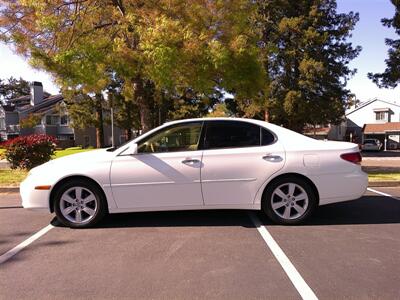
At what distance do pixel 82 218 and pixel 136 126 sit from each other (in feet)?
134

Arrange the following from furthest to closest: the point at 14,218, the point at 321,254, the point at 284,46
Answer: the point at 284,46 → the point at 14,218 → the point at 321,254

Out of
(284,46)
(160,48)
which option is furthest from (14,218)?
(284,46)

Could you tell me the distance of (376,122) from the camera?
68188 mm

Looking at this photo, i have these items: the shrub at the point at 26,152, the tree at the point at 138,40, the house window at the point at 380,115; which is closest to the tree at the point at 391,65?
the tree at the point at 138,40

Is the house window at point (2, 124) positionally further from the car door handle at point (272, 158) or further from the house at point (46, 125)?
the car door handle at point (272, 158)

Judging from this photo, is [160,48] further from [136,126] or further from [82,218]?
[136,126]

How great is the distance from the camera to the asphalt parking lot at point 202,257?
423 cm

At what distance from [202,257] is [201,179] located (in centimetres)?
150

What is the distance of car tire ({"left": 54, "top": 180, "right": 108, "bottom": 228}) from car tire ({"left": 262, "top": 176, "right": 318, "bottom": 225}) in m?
2.36

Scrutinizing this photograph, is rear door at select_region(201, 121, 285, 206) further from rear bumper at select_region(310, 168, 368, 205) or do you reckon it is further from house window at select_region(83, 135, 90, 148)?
house window at select_region(83, 135, 90, 148)

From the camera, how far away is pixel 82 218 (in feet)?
21.7

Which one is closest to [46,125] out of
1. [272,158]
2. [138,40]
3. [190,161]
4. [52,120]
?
[52,120]

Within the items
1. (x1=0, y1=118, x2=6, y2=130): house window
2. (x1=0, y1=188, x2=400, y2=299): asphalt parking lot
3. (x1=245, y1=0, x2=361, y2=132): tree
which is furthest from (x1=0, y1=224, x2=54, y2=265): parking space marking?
(x1=0, y1=118, x2=6, y2=130): house window

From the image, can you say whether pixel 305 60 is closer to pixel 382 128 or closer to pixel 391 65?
pixel 391 65
